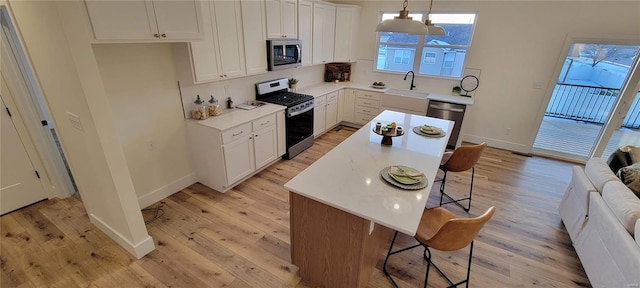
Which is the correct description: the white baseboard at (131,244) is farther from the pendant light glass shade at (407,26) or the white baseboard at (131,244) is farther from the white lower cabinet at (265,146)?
the pendant light glass shade at (407,26)

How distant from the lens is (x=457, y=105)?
442 centimetres

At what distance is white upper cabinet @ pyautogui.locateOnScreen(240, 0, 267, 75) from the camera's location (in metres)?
3.17

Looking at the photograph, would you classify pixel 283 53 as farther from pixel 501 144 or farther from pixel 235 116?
pixel 501 144

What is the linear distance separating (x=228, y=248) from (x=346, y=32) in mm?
4348

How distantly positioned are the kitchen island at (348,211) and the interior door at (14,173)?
3.01 meters

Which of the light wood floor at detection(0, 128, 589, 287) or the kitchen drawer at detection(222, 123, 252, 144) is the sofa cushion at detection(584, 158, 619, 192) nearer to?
the light wood floor at detection(0, 128, 589, 287)

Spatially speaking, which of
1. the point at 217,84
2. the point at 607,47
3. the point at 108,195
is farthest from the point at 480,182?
the point at 108,195

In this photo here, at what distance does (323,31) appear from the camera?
472 cm

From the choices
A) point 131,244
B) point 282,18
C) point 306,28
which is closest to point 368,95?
point 306,28

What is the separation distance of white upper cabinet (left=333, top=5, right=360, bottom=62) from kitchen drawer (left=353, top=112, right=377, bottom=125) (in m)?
1.14

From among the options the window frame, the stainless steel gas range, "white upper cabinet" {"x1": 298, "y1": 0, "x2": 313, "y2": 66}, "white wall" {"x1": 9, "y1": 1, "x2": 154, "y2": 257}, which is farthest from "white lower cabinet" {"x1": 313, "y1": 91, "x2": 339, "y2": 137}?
"white wall" {"x1": 9, "y1": 1, "x2": 154, "y2": 257}

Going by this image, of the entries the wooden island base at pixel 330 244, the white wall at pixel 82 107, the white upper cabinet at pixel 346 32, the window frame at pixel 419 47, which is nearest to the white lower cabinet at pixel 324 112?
the white upper cabinet at pixel 346 32

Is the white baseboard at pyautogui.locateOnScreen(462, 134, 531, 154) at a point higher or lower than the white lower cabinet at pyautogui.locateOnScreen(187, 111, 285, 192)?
lower

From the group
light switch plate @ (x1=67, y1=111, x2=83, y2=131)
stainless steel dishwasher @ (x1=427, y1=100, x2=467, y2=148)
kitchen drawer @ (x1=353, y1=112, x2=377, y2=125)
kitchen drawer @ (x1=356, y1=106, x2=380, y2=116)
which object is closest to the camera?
light switch plate @ (x1=67, y1=111, x2=83, y2=131)
